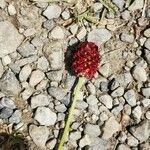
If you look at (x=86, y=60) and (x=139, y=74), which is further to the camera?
(x=139, y=74)

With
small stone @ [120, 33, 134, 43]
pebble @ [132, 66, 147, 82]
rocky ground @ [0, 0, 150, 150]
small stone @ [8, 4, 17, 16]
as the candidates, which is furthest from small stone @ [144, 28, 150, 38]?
small stone @ [8, 4, 17, 16]

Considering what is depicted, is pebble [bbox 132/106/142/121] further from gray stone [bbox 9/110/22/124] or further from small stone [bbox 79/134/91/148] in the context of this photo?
gray stone [bbox 9/110/22/124]

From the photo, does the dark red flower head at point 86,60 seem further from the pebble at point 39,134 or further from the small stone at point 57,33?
the pebble at point 39,134

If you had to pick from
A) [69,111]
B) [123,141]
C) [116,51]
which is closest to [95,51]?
[116,51]

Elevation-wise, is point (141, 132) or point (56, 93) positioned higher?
point (56, 93)

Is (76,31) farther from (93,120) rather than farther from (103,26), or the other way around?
(93,120)

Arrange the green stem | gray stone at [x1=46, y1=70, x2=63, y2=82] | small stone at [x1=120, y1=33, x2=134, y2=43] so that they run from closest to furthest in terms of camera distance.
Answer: the green stem
gray stone at [x1=46, y1=70, x2=63, y2=82]
small stone at [x1=120, y1=33, x2=134, y2=43]

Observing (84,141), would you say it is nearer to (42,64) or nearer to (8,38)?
(42,64)

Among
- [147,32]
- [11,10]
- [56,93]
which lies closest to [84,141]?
[56,93]
